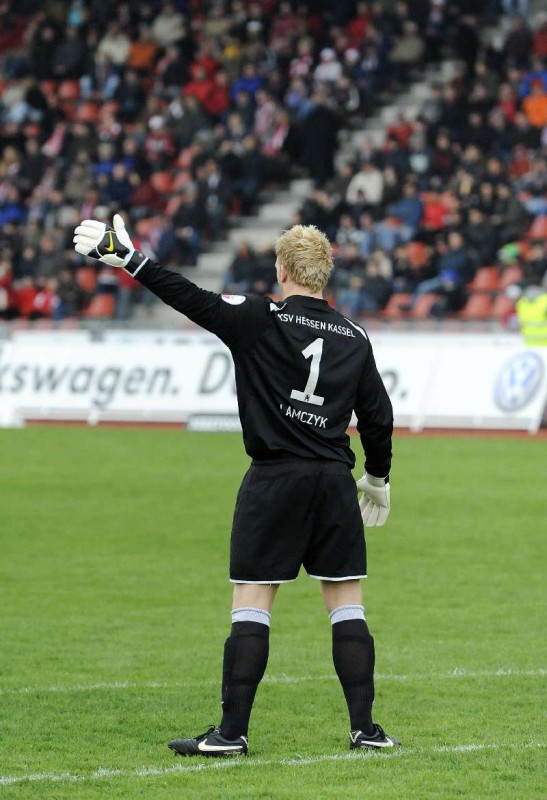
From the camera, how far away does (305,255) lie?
6184 mm

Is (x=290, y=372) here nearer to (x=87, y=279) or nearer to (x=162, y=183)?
(x=87, y=279)

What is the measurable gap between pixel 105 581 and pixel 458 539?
10.9ft

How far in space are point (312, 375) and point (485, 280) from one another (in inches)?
729

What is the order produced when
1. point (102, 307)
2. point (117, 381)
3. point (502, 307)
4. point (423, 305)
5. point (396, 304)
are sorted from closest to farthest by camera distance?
1. point (117, 381)
2. point (502, 307)
3. point (423, 305)
4. point (396, 304)
5. point (102, 307)

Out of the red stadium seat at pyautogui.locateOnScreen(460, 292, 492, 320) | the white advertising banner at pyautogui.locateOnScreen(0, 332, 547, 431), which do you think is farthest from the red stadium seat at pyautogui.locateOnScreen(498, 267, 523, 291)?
the white advertising banner at pyautogui.locateOnScreen(0, 332, 547, 431)

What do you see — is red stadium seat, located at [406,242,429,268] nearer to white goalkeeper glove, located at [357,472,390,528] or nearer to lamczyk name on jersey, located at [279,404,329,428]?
white goalkeeper glove, located at [357,472,390,528]

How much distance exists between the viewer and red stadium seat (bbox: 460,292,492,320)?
77.9 ft

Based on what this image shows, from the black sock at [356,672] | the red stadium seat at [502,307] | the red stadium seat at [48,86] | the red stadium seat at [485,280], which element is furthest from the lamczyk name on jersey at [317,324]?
the red stadium seat at [48,86]

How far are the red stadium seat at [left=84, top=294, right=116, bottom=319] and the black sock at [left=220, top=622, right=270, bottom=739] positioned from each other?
21.6 meters

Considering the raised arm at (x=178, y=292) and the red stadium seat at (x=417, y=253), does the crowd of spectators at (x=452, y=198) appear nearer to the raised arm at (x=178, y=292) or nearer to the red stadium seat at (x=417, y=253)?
the red stadium seat at (x=417, y=253)

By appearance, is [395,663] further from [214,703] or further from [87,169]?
[87,169]

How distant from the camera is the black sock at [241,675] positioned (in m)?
6.05

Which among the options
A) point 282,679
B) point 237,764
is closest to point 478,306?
point 282,679

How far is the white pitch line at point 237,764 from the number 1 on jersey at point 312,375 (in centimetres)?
141
